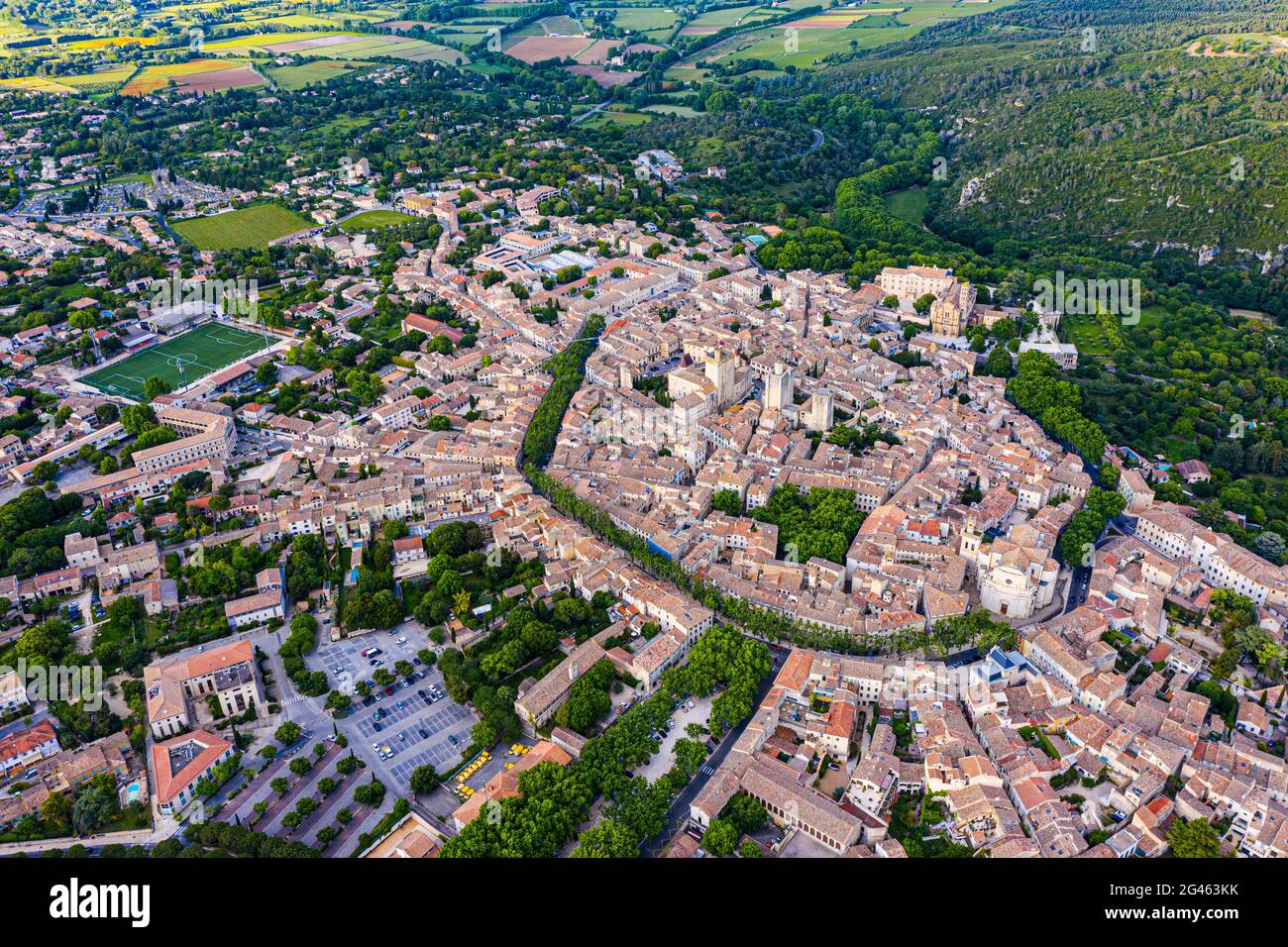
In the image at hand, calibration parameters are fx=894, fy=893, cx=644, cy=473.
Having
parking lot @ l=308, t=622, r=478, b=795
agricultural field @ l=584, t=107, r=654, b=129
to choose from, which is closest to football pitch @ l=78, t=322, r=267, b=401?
parking lot @ l=308, t=622, r=478, b=795

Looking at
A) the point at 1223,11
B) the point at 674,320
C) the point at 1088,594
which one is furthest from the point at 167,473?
the point at 1223,11

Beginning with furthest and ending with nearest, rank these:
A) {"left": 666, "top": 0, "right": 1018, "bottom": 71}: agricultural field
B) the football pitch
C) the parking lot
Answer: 1. {"left": 666, "top": 0, "right": 1018, "bottom": 71}: agricultural field
2. the football pitch
3. the parking lot

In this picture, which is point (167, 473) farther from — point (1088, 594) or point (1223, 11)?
point (1223, 11)

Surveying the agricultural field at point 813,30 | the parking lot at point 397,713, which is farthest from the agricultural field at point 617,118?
the parking lot at point 397,713

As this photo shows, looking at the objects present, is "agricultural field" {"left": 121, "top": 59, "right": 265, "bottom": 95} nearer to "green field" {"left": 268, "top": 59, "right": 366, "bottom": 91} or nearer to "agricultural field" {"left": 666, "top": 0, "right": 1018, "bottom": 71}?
"green field" {"left": 268, "top": 59, "right": 366, "bottom": 91}

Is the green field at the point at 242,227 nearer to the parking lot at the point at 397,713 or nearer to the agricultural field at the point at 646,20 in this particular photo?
the parking lot at the point at 397,713

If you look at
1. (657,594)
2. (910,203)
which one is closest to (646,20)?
(910,203)
